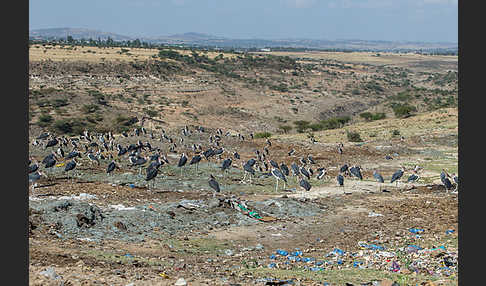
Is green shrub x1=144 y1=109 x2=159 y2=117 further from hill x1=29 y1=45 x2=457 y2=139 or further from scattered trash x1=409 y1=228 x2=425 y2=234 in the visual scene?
scattered trash x1=409 y1=228 x2=425 y2=234

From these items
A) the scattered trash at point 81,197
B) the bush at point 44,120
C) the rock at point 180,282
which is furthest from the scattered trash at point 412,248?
the bush at point 44,120

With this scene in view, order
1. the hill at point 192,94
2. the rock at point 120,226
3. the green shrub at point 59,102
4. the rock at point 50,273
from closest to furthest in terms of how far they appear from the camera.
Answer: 1. the rock at point 50,273
2. the rock at point 120,226
3. the green shrub at point 59,102
4. the hill at point 192,94

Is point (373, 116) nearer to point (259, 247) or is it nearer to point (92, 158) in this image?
point (92, 158)

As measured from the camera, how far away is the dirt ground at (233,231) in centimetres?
1143

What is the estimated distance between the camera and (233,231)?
1625cm

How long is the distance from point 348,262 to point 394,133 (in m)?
28.9

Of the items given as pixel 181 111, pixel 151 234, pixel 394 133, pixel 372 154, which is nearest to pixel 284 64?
pixel 181 111

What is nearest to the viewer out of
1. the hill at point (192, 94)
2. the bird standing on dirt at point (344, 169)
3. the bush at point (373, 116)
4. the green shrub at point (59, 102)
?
the bird standing on dirt at point (344, 169)

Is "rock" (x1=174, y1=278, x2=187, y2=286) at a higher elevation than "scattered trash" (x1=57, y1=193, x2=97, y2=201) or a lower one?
lower

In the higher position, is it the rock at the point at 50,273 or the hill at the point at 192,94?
the hill at the point at 192,94

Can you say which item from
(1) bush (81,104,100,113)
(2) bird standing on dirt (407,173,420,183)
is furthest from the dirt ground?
(1) bush (81,104,100,113)

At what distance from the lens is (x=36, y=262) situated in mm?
11023

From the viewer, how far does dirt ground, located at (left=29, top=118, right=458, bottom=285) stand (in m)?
11.4

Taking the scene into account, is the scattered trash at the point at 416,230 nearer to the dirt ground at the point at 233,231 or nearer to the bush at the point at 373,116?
the dirt ground at the point at 233,231
